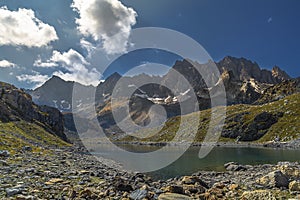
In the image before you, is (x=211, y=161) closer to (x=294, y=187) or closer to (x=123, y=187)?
(x=294, y=187)

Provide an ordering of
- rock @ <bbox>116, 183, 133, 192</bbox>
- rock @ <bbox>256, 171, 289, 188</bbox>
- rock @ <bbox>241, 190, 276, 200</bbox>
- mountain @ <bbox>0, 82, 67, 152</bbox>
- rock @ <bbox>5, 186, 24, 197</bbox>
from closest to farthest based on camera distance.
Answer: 1. rock @ <bbox>5, 186, 24, 197</bbox>
2. rock @ <bbox>241, 190, 276, 200</bbox>
3. rock @ <bbox>116, 183, 133, 192</bbox>
4. rock @ <bbox>256, 171, 289, 188</bbox>
5. mountain @ <bbox>0, 82, 67, 152</bbox>

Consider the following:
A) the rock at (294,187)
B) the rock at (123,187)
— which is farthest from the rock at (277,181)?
the rock at (123,187)

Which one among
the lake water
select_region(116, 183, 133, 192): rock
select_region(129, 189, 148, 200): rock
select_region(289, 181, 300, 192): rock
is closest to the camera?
select_region(129, 189, 148, 200): rock

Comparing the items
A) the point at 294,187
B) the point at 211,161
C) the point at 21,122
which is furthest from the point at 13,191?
the point at 21,122

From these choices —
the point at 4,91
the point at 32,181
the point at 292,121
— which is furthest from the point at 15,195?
the point at 292,121

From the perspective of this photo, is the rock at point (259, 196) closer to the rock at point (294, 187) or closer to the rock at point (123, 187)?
the rock at point (294, 187)

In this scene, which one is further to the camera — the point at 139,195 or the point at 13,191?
the point at 139,195

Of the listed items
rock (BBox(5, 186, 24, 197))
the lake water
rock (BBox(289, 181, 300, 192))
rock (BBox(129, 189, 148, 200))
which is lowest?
rock (BBox(5, 186, 24, 197))

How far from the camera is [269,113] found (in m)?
191

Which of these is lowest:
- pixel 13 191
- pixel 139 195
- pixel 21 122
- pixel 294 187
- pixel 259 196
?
pixel 13 191

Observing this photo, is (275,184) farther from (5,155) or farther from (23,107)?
(23,107)

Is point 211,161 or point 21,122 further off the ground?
point 21,122

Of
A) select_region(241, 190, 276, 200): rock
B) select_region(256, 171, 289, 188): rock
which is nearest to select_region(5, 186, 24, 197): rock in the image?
select_region(241, 190, 276, 200): rock

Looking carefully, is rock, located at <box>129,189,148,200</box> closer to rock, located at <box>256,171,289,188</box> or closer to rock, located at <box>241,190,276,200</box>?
rock, located at <box>241,190,276,200</box>
